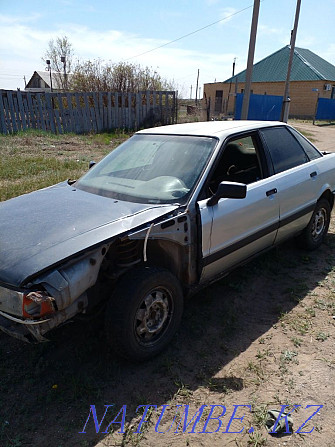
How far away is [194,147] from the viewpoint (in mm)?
3275

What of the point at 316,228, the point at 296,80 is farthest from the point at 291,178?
the point at 296,80

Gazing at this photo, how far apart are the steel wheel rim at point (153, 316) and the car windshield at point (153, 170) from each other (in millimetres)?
755

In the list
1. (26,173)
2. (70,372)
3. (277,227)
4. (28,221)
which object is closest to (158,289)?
(70,372)

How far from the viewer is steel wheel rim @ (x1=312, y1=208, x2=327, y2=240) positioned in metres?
4.54

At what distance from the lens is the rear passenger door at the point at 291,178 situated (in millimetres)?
3766

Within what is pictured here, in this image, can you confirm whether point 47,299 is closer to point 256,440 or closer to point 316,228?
point 256,440

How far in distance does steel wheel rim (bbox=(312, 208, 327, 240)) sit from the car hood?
100 inches

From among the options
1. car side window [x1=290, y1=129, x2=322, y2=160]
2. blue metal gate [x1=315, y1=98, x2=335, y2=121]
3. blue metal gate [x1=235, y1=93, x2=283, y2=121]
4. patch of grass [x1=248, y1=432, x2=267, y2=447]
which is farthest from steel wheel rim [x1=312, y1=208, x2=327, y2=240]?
blue metal gate [x1=315, y1=98, x2=335, y2=121]

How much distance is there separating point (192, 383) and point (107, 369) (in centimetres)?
63

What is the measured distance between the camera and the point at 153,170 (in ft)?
10.7

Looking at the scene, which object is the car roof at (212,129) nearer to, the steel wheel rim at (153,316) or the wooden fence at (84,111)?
the steel wheel rim at (153,316)

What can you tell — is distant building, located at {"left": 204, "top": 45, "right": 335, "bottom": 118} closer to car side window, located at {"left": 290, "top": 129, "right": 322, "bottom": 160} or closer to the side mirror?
car side window, located at {"left": 290, "top": 129, "right": 322, "bottom": 160}

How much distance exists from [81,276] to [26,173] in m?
6.56

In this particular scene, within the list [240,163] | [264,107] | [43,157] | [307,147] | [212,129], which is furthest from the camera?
[264,107]
